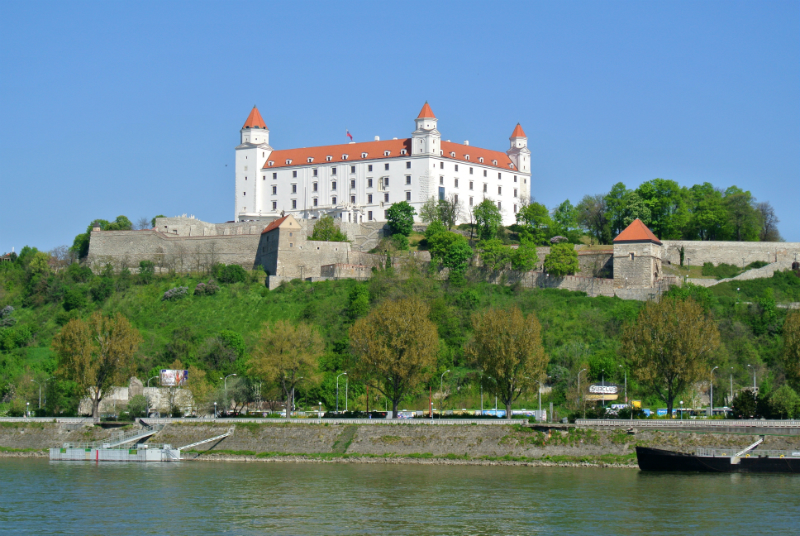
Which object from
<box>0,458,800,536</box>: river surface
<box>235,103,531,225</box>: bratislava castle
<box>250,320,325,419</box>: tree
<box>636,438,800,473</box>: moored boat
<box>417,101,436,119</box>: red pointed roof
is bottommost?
<box>0,458,800,536</box>: river surface

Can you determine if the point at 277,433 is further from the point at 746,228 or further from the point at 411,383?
the point at 746,228

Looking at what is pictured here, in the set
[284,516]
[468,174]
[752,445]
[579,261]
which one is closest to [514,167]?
[468,174]

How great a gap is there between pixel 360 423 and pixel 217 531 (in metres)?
22.6

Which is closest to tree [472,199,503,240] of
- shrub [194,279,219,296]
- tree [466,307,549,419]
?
shrub [194,279,219,296]

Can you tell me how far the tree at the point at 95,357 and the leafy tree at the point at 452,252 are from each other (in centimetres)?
3292

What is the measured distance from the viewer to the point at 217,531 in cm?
3438

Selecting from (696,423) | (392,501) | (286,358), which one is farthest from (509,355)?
(392,501)

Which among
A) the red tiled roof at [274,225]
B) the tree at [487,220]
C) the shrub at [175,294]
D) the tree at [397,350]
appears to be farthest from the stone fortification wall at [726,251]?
the shrub at [175,294]

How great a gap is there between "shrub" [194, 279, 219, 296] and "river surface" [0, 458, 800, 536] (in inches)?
1525

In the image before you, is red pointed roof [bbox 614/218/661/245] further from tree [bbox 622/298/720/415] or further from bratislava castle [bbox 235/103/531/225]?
tree [bbox 622/298/720/415]

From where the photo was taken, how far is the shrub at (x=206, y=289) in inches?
3529

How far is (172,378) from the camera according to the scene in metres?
71.7

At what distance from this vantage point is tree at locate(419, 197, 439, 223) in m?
103

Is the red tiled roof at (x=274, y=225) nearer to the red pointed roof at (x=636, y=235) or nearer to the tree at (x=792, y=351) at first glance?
the red pointed roof at (x=636, y=235)
